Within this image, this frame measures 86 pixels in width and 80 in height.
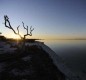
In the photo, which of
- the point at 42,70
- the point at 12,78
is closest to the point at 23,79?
the point at 12,78

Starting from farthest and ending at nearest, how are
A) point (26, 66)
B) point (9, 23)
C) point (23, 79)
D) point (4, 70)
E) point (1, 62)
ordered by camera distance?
point (9, 23) → point (1, 62) → point (26, 66) → point (4, 70) → point (23, 79)

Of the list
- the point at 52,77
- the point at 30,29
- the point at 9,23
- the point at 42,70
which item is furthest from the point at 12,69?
the point at 30,29

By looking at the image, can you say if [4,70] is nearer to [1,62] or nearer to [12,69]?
[12,69]

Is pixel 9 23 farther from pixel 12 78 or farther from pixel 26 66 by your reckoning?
pixel 12 78

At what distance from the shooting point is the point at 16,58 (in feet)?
66.9

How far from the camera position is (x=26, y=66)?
16.9 meters

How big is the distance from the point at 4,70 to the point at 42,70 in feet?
9.90

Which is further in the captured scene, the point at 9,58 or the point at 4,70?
the point at 9,58

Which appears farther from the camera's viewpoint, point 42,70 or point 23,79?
point 42,70

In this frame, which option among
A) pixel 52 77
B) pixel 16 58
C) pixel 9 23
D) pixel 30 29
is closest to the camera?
pixel 52 77

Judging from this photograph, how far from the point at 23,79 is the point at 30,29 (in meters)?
14.6

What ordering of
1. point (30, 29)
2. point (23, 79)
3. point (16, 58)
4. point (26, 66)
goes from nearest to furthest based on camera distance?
1. point (23, 79)
2. point (26, 66)
3. point (16, 58)
4. point (30, 29)

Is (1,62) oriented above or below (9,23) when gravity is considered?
below

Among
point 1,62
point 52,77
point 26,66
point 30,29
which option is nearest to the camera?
point 52,77
